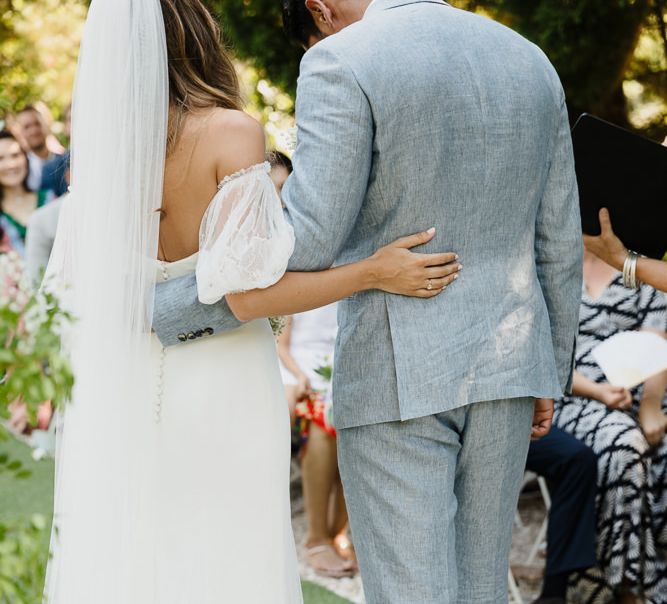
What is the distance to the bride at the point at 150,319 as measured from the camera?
8.00ft

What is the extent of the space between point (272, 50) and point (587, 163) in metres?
2.96

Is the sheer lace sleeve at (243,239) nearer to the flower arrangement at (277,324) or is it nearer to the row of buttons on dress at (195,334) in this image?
the row of buttons on dress at (195,334)

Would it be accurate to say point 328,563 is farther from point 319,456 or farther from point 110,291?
point 110,291

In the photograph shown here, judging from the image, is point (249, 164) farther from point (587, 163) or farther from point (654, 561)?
point (654, 561)

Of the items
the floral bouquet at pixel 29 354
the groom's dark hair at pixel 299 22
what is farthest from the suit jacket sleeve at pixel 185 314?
the floral bouquet at pixel 29 354

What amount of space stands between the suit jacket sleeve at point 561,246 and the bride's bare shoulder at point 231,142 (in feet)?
2.47

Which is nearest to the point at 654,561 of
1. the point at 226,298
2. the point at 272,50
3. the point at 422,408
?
the point at 422,408

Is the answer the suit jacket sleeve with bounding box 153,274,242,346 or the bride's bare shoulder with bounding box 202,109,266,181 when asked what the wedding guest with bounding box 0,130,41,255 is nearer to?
the suit jacket sleeve with bounding box 153,274,242,346

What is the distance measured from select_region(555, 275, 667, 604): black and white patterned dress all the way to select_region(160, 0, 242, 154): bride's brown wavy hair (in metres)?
2.41

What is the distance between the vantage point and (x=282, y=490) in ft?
9.39

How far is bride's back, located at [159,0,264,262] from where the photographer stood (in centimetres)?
254

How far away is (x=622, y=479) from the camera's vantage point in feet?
13.7

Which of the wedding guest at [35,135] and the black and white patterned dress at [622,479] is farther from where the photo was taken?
the wedding guest at [35,135]

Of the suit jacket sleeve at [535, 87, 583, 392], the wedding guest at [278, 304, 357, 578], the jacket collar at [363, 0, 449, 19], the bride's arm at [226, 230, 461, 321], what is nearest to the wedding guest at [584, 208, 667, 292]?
the suit jacket sleeve at [535, 87, 583, 392]
